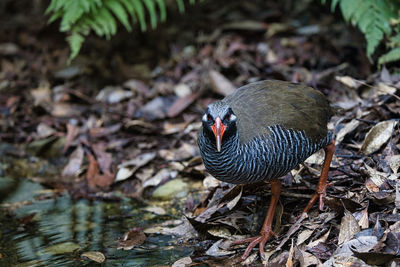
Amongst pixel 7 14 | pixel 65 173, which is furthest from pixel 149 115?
pixel 7 14

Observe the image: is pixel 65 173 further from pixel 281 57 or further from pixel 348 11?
pixel 348 11

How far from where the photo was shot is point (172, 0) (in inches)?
317

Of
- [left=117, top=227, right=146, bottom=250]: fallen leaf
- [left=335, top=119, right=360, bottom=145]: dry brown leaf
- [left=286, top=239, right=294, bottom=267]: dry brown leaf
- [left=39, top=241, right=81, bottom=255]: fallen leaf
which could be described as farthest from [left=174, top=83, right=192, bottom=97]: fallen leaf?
[left=286, top=239, right=294, bottom=267]: dry brown leaf

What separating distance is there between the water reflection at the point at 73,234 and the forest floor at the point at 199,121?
14 cm

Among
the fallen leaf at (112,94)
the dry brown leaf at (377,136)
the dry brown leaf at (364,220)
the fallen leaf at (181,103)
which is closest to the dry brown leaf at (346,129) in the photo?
the dry brown leaf at (377,136)

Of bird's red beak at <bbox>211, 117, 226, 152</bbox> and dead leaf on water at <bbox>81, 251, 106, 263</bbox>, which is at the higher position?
bird's red beak at <bbox>211, 117, 226, 152</bbox>

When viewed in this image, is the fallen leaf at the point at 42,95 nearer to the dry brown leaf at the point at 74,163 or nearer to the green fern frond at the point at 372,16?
the dry brown leaf at the point at 74,163

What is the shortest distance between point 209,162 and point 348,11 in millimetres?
3201

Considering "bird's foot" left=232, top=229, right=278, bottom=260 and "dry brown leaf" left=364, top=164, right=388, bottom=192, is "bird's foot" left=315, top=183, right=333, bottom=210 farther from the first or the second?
"bird's foot" left=232, top=229, right=278, bottom=260

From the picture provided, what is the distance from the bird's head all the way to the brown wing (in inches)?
8.3

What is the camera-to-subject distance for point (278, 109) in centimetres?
392

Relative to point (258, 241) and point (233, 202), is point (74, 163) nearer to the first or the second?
point (233, 202)

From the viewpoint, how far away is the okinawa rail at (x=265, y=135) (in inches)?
139

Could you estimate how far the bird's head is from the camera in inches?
134
